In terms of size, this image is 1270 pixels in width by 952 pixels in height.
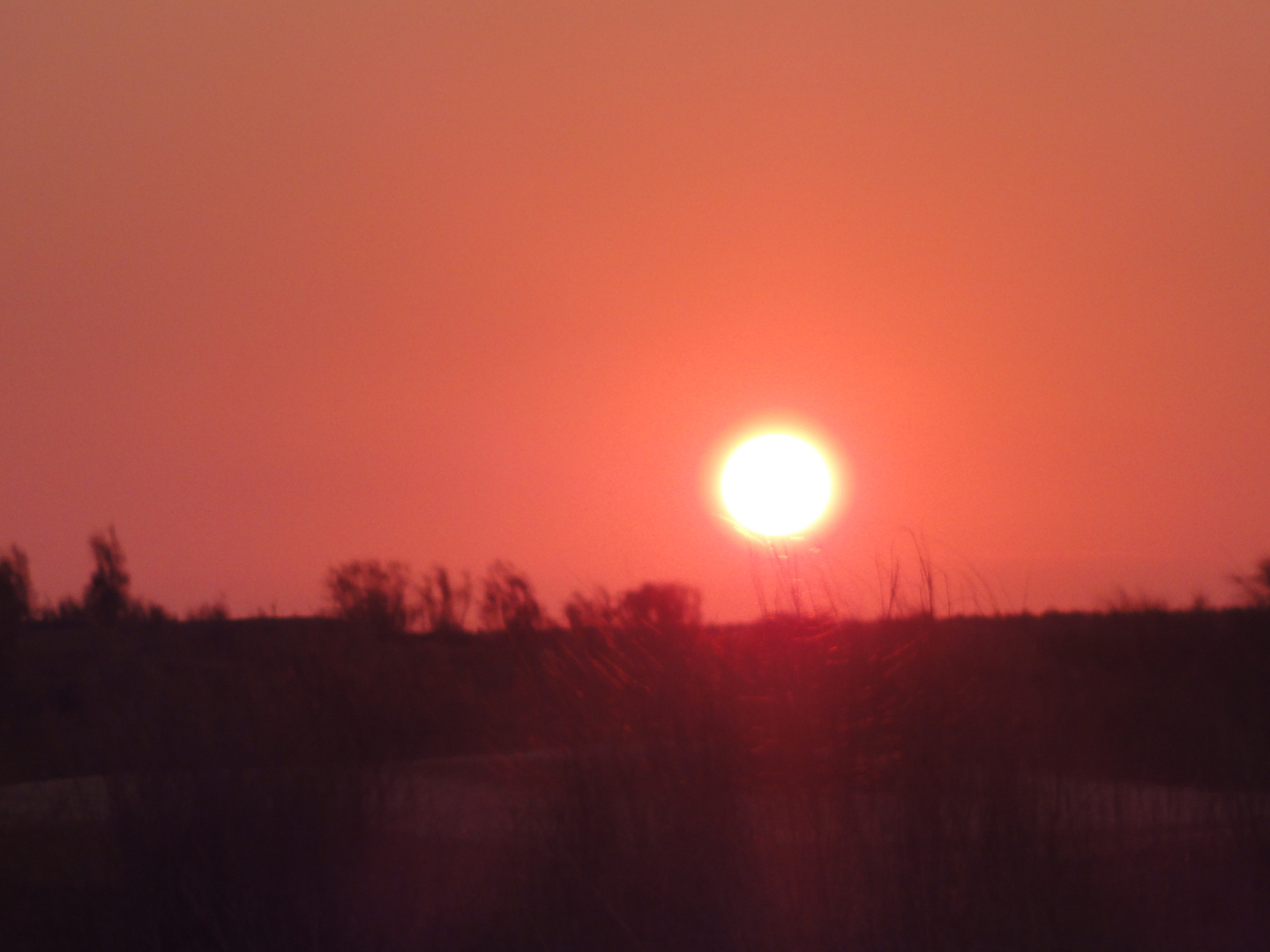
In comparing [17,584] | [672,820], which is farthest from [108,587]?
[672,820]

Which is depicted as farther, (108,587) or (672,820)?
(108,587)

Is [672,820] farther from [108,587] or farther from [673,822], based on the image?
[108,587]

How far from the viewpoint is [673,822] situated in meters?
7.77

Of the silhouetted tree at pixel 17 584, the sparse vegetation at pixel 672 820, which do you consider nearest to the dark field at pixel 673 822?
the sparse vegetation at pixel 672 820

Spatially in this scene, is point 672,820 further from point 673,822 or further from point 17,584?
point 17,584

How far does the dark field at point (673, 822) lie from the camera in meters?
7.09

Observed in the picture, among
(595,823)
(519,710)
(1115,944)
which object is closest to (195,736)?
(519,710)

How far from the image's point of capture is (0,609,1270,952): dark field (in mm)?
7086

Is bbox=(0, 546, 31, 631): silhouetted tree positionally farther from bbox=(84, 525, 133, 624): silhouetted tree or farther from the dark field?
the dark field

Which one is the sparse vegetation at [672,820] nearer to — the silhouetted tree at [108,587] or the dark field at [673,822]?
the dark field at [673,822]

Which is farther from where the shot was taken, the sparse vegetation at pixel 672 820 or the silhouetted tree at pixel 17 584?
the silhouetted tree at pixel 17 584

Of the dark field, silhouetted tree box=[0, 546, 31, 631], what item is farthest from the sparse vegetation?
silhouetted tree box=[0, 546, 31, 631]

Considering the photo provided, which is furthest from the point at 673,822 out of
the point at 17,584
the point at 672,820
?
the point at 17,584

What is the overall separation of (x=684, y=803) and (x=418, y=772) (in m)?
4.54
